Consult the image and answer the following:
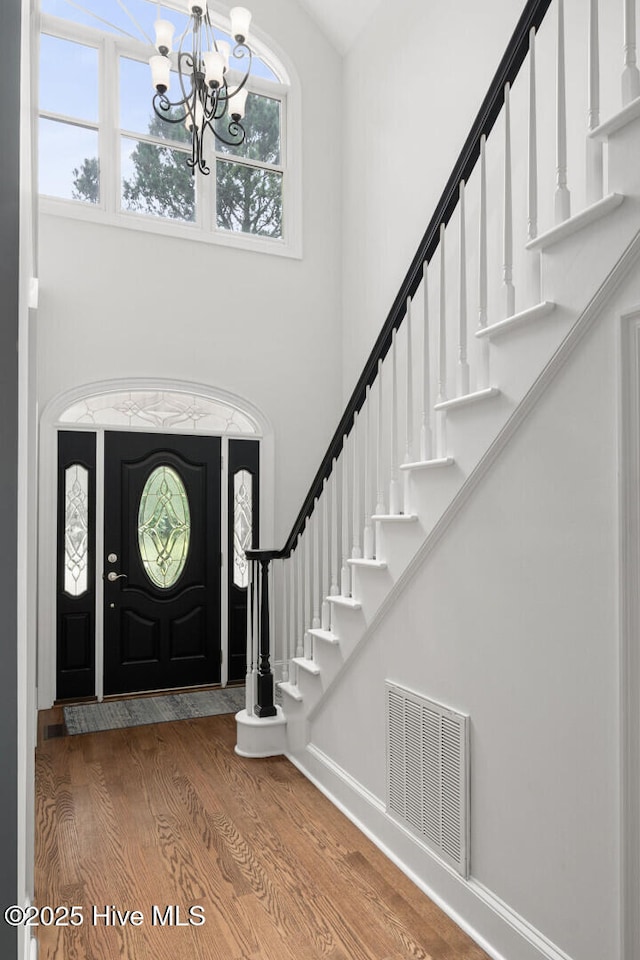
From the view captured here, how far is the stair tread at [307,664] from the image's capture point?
11.2 feet

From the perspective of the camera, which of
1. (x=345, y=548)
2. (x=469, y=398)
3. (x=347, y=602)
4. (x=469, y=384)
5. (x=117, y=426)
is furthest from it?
(x=117, y=426)

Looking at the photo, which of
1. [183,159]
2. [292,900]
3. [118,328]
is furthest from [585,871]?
[183,159]

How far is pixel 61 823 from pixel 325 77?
6151 millimetres

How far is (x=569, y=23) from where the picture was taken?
3.42 m

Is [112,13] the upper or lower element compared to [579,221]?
upper

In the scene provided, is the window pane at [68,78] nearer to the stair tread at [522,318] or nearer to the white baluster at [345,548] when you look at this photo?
the white baluster at [345,548]

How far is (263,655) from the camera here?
3.83 meters

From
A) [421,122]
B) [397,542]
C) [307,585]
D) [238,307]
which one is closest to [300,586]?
[307,585]

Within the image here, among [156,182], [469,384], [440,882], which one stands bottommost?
[440,882]

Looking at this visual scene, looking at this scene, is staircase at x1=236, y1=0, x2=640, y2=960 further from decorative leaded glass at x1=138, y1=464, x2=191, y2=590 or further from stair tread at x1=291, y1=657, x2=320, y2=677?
decorative leaded glass at x1=138, y1=464, x2=191, y2=590

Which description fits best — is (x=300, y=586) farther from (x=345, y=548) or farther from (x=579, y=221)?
(x=579, y=221)

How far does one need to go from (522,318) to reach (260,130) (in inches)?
189

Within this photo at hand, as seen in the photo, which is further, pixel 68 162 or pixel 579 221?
pixel 68 162

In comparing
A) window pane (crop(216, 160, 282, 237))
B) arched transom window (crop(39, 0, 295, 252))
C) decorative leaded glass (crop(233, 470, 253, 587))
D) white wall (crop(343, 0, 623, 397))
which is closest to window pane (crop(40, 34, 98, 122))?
arched transom window (crop(39, 0, 295, 252))
